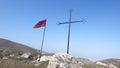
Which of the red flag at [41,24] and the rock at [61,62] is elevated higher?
the red flag at [41,24]

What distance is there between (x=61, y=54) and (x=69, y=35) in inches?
238

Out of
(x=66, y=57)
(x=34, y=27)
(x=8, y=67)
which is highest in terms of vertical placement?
(x=34, y=27)

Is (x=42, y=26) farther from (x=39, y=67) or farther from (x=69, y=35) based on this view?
(x=39, y=67)

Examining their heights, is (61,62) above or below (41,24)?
below

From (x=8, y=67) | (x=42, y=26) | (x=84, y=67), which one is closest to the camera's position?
(x=8, y=67)

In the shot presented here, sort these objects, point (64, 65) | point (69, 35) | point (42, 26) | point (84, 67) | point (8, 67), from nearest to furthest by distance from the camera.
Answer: point (64, 65), point (8, 67), point (84, 67), point (69, 35), point (42, 26)

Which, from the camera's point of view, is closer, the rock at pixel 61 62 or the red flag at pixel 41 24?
the rock at pixel 61 62

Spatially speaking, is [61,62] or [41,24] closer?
[61,62]

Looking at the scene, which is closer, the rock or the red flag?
A: the rock

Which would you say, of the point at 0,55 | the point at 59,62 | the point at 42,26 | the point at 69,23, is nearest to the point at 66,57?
the point at 59,62

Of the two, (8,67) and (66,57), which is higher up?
(66,57)

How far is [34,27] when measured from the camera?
1154 inches

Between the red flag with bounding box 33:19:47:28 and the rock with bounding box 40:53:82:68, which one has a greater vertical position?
the red flag with bounding box 33:19:47:28

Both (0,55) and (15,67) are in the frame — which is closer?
(15,67)
